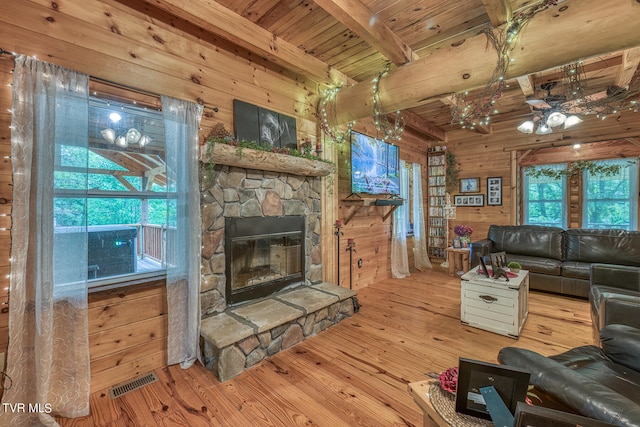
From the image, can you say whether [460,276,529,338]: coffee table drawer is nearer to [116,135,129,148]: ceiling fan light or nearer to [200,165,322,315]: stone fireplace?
[200,165,322,315]: stone fireplace

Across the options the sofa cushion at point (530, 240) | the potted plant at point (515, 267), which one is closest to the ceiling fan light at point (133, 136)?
the potted plant at point (515, 267)

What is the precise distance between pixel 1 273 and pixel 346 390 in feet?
7.15

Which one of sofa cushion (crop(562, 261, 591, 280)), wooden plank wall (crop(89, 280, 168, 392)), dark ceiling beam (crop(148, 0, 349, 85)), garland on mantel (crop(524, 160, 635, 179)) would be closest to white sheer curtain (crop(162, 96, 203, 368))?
wooden plank wall (crop(89, 280, 168, 392))

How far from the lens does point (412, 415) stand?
1.65 m

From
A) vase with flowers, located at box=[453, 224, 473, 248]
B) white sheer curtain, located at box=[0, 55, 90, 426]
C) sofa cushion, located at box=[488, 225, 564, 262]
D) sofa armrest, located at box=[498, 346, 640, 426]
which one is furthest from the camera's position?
vase with flowers, located at box=[453, 224, 473, 248]

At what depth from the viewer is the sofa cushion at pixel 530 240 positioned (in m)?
4.04

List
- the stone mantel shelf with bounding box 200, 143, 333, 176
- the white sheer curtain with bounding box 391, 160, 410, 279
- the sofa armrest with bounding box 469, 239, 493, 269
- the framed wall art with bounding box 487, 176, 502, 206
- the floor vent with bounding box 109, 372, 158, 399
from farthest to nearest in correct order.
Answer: the framed wall art with bounding box 487, 176, 502, 206 < the white sheer curtain with bounding box 391, 160, 410, 279 < the sofa armrest with bounding box 469, 239, 493, 269 < the stone mantel shelf with bounding box 200, 143, 333, 176 < the floor vent with bounding box 109, 372, 158, 399

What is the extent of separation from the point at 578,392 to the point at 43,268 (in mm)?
2510

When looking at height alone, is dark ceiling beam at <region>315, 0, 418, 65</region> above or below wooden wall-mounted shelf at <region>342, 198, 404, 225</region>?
above

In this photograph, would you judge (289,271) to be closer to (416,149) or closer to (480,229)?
(416,149)

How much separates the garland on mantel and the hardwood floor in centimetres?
343

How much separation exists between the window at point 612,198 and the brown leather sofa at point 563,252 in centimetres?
204

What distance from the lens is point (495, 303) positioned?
266 centimetres

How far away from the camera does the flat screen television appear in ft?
12.3
